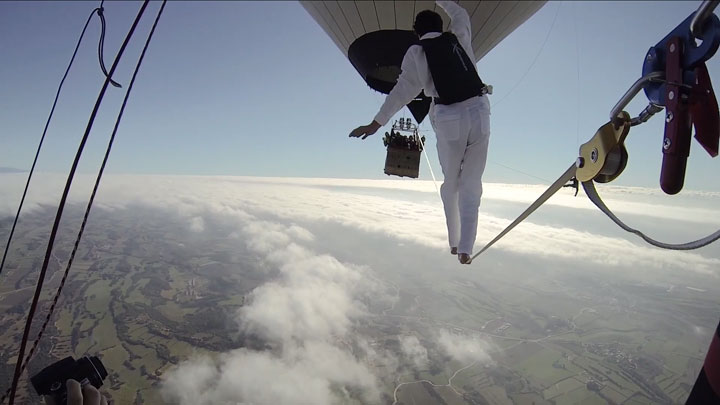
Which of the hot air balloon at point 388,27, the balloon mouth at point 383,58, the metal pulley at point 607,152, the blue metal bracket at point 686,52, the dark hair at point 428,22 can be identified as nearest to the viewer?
the blue metal bracket at point 686,52

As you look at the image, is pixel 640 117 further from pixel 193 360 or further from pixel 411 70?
A: pixel 193 360

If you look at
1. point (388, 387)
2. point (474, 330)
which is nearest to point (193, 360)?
point (388, 387)

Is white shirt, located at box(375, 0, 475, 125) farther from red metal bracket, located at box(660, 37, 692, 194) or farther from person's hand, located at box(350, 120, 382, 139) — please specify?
red metal bracket, located at box(660, 37, 692, 194)

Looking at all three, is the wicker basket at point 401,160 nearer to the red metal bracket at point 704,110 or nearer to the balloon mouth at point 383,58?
the balloon mouth at point 383,58

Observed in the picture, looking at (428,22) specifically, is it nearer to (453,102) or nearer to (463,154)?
(453,102)

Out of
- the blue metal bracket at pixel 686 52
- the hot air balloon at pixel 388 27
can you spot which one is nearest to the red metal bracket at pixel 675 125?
the blue metal bracket at pixel 686 52

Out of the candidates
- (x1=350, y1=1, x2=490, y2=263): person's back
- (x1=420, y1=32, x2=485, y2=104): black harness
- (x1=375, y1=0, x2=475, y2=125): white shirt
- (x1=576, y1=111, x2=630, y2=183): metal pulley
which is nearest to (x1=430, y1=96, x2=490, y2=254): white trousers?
(x1=350, y1=1, x2=490, y2=263): person's back
